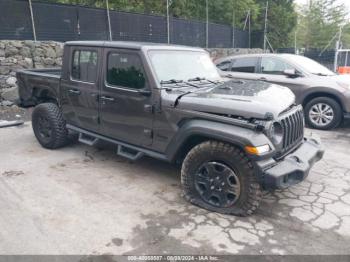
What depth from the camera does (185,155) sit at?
3945 millimetres

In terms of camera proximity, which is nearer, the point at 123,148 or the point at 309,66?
the point at 123,148

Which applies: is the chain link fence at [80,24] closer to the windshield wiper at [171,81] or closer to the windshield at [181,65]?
the windshield at [181,65]

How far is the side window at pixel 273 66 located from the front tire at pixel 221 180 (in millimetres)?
4704

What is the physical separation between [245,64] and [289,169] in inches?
202

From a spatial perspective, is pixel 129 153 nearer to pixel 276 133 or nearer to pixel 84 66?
pixel 84 66

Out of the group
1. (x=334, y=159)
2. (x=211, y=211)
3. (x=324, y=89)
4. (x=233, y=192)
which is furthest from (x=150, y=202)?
(x=324, y=89)

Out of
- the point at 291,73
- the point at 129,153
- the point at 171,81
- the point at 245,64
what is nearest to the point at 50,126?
the point at 129,153

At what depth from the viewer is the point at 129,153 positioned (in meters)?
4.36

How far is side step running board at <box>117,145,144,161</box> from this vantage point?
4.16 meters

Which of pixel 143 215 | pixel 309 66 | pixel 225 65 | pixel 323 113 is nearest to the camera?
pixel 143 215

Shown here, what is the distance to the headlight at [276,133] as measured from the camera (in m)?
3.28

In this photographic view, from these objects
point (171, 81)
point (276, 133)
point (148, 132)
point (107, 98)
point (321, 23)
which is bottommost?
point (148, 132)

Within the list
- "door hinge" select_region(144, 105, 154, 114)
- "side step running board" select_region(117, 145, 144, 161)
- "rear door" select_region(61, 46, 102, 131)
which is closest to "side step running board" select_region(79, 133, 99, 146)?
"rear door" select_region(61, 46, 102, 131)

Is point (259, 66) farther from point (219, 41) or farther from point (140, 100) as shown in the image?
point (219, 41)
